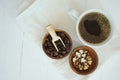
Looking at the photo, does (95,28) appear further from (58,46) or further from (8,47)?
(8,47)

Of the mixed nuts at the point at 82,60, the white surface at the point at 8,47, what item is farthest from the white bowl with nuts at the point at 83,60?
the white surface at the point at 8,47

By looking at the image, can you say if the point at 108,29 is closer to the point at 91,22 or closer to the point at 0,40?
the point at 91,22

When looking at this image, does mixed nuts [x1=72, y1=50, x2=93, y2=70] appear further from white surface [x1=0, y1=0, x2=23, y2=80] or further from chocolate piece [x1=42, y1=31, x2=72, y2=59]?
white surface [x1=0, y1=0, x2=23, y2=80]

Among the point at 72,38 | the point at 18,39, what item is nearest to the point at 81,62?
the point at 72,38

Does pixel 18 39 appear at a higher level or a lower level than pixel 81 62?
higher

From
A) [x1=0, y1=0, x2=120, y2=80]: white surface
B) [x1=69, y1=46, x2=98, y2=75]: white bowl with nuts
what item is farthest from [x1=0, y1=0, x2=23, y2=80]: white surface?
[x1=69, y1=46, x2=98, y2=75]: white bowl with nuts

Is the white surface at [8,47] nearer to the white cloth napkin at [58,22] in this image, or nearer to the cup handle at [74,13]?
the white cloth napkin at [58,22]

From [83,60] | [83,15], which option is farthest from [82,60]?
[83,15]
